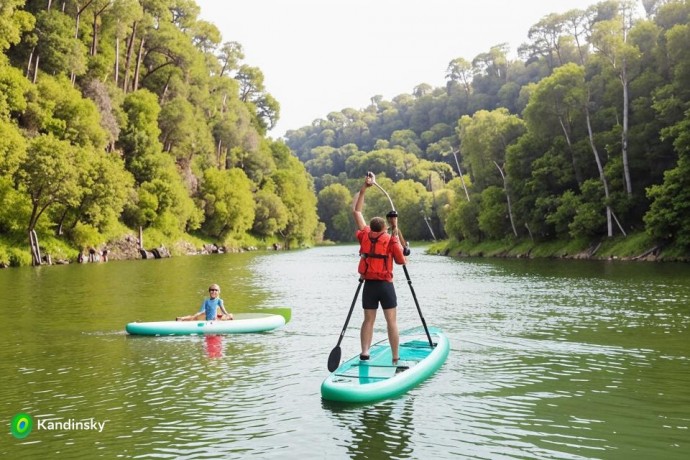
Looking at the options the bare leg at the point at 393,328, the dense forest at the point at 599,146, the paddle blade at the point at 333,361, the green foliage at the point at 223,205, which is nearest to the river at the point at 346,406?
the paddle blade at the point at 333,361

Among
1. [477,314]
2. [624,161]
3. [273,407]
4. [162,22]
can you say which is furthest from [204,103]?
[273,407]

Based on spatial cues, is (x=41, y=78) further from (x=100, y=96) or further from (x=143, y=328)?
(x=143, y=328)

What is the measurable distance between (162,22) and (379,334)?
272 ft

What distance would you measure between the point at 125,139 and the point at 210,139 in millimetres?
24482

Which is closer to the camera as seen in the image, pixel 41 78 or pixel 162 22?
pixel 41 78

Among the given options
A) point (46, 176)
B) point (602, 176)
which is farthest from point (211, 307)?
point (602, 176)

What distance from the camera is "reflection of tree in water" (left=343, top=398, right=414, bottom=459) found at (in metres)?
8.24

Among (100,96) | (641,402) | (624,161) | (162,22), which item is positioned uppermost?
(162,22)

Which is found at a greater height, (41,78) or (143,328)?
(41,78)

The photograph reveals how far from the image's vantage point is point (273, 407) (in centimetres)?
1037

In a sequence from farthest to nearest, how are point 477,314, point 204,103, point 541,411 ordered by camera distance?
point 204,103, point 477,314, point 541,411

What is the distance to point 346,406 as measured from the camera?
405 inches

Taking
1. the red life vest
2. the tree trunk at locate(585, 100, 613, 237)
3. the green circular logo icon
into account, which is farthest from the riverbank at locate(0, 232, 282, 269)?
the red life vest

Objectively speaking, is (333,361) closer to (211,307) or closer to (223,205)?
(211,307)
